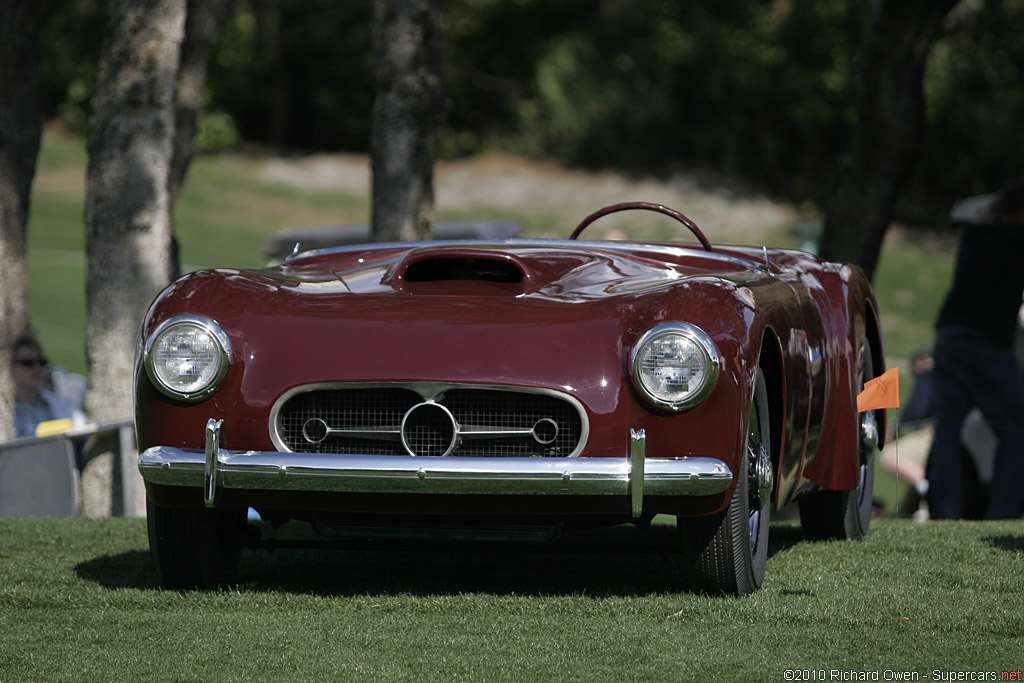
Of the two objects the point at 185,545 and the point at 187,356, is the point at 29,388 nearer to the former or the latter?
the point at 185,545

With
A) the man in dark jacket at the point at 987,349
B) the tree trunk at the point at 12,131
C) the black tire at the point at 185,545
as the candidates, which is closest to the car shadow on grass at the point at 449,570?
the black tire at the point at 185,545

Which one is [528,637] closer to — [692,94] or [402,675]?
[402,675]

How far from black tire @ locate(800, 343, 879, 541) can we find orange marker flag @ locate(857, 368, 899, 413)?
0.08 metres

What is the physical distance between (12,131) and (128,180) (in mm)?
694

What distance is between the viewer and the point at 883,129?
404 inches

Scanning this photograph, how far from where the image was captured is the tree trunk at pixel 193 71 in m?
11.2

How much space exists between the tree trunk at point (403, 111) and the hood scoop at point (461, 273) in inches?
187

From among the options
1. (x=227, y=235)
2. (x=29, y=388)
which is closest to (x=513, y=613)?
(x=29, y=388)

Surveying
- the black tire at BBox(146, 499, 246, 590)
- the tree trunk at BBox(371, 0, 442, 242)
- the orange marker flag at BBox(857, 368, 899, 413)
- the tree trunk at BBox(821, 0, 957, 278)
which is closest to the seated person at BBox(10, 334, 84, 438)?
the tree trunk at BBox(371, 0, 442, 242)

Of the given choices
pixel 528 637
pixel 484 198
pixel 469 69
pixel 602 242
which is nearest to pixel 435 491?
pixel 528 637

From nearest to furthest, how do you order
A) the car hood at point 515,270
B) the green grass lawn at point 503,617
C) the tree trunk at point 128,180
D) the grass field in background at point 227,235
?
the green grass lawn at point 503,617 → the car hood at point 515,270 → the tree trunk at point 128,180 → the grass field in background at point 227,235

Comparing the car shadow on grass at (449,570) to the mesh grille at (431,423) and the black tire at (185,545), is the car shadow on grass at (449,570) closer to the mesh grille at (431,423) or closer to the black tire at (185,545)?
the black tire at (185,545)

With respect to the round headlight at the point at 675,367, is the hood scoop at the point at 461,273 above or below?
above

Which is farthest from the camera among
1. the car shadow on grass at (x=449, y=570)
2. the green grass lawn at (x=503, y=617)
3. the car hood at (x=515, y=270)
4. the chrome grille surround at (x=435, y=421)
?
the car hood at (x=515, y=270)
